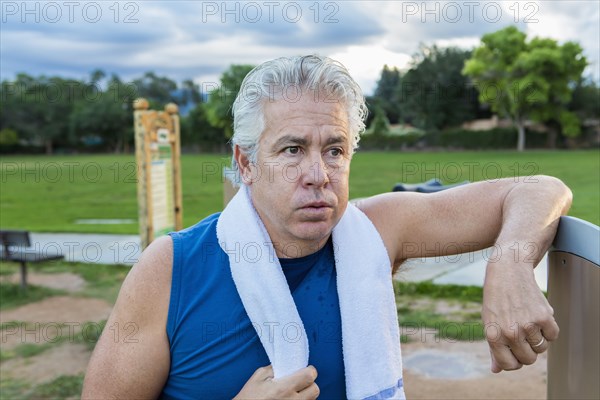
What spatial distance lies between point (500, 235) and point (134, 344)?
3.12ft

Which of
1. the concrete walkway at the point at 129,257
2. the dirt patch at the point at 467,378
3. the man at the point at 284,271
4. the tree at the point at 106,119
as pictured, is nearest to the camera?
the man at the point at 284,271

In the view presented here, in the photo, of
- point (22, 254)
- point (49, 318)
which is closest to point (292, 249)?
point (49, 318)

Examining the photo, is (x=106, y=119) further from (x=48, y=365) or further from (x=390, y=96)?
(x=48, y=365)

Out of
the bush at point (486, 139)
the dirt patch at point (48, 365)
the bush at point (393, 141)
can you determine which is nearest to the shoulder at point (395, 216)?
the dirt patch at point (48, 365)

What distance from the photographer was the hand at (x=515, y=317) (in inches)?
52.4

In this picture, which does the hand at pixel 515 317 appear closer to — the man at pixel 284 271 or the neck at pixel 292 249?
the man at pixel 284 271

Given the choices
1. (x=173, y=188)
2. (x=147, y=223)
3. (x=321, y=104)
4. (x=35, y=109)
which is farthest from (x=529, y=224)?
(x=35, y=109)

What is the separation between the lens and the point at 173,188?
6961 millimetres

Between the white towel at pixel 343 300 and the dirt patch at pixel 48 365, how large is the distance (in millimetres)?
3218

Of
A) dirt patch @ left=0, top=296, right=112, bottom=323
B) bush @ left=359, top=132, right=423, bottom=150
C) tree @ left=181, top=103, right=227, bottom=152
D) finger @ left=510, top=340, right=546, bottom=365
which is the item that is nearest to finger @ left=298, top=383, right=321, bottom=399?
finger @ left=510, top=340, right=546, bottom=365

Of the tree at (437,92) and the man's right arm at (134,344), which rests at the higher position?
the tree at (437,92)

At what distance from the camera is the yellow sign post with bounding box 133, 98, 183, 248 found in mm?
6344

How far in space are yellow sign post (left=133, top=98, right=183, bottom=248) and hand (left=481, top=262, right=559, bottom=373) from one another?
523cm

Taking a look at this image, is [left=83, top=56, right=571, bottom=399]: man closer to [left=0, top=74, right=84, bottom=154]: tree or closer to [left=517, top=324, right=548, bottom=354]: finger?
[left=517, top=324, right=548, bottom=354]: finger
